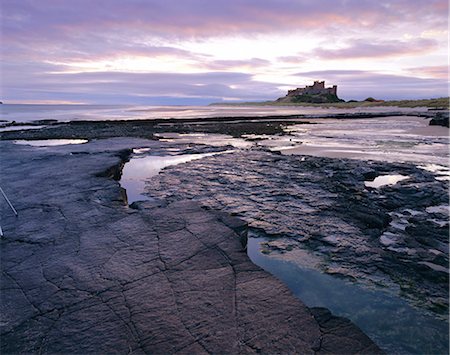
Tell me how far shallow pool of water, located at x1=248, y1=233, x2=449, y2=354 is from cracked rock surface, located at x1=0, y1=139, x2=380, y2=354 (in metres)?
0.76

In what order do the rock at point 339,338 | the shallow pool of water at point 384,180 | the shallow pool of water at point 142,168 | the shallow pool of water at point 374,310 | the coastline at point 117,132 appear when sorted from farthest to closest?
the coastline at point 117,132, the shallow pool of water at point 384,180, the shallow pool of water at point 142,168, the shallow pool of water at point 374,310, the rock at point 339,338

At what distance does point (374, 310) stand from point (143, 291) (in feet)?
10.7

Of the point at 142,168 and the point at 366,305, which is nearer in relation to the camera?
the point at 366,305

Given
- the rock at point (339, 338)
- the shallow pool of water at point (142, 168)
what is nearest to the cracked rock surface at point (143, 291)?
the rock at point (339, 338)

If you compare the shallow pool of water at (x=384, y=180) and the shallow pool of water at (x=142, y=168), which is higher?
the shallow pool of water at (x=142, y=168)

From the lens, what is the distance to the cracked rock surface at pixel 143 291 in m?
3.38

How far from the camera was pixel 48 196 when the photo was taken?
8.30 meters

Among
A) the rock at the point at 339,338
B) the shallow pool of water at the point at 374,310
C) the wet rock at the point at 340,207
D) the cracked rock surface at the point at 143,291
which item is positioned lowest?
the shallow pool of water at the point at 374,310

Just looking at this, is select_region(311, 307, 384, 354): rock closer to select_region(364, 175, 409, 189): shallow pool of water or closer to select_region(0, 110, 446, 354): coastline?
select_region(364, 175, 409, 189): shallow pool of water

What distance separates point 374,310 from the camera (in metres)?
4.50

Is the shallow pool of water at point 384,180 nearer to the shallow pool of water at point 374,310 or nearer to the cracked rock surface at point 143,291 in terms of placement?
the shallow pool of water at point 374,310

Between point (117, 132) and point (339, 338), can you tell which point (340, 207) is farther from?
point (117, 132)

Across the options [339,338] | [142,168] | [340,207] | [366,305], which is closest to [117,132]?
[142,168]

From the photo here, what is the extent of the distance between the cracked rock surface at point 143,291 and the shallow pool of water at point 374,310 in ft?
2.49
